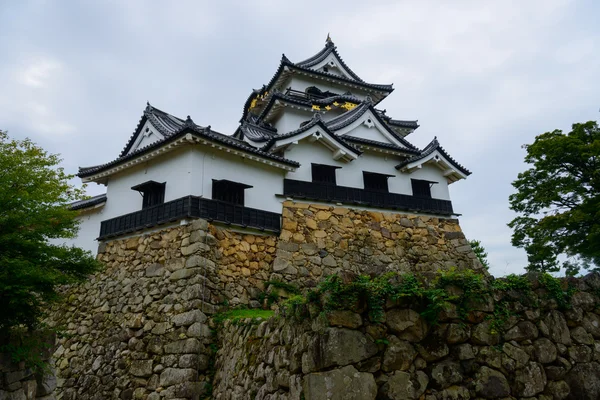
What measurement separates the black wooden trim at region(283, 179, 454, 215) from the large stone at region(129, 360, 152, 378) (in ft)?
24.3

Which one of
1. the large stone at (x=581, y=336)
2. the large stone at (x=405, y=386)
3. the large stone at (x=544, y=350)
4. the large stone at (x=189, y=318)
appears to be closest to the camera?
the large stone at (x=405, y=386)

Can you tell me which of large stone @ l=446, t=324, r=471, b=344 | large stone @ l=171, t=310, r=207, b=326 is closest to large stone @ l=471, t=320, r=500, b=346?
large stone @ l=446, t=324, r=471, b=344

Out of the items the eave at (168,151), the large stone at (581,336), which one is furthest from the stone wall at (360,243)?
the large stone at (581,336)

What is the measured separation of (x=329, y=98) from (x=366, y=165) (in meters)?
6.21

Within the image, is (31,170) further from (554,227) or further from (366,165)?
(554,227)

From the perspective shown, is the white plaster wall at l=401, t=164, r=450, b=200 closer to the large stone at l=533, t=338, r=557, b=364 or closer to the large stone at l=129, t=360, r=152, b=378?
the large stone at l=533, t=338, r=557, b=364

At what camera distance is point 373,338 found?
602cm

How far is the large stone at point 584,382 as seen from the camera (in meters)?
6.42

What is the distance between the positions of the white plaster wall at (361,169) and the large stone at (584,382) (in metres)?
11.4

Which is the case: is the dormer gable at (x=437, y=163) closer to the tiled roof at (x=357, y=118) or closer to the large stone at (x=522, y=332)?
the tiled roof at (x=357, y=118)

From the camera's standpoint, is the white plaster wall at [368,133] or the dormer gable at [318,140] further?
the white plaster wall at [368,133]

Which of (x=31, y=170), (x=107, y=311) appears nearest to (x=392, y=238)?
(x=107, y=311)

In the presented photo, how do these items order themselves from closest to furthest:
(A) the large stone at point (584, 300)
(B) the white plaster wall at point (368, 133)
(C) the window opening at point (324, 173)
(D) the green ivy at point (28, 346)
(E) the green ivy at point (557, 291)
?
(E) the green ivy at point (557, 291)
(A) the large stone at point (584, 300)
(D) the green ivy at point (28, 346)
(C) the window opening at point (324, 173)
(B) the white plaster wall at point (368, 133)

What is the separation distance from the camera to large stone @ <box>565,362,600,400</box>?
6.42 metres
